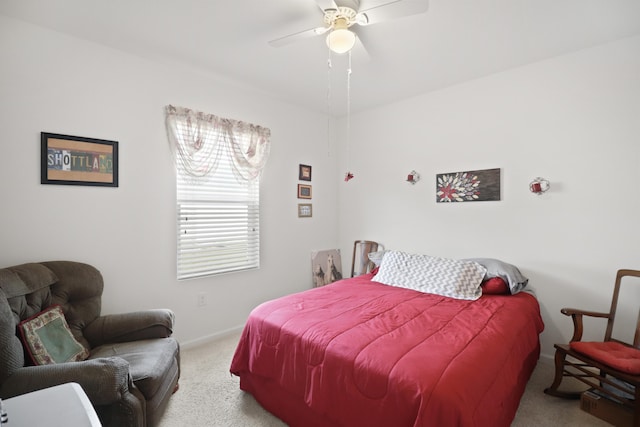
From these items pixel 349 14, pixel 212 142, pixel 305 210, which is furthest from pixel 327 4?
pixel 305 210

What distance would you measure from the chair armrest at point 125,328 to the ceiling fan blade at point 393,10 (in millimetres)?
2436

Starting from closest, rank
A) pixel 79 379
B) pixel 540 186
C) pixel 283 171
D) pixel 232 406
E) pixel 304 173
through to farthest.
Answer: pixel 79 379 < pixel 232 406 < pixel 540 186 < pixel 283 171 < pixel 304 173

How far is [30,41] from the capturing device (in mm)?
2166

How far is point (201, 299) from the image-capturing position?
3.04 m

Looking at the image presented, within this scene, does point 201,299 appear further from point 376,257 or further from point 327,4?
point 327,4

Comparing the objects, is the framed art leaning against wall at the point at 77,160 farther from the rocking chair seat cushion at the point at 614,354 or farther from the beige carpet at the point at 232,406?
the rocking chair seat cushion at the point at 614,354

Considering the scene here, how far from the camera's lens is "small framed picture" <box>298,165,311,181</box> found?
3.91 metres

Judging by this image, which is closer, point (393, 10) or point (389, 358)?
point (389, 358)

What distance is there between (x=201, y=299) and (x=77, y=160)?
5.23 feet

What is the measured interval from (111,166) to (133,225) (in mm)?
512

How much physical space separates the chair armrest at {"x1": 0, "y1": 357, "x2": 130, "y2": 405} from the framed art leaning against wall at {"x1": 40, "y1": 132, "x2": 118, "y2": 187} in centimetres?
137

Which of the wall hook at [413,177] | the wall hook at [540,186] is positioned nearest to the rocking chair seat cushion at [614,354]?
the wall hook at [540,186]

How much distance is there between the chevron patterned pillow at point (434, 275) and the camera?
103 inches

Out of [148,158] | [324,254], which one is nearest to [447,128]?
[324,254]
